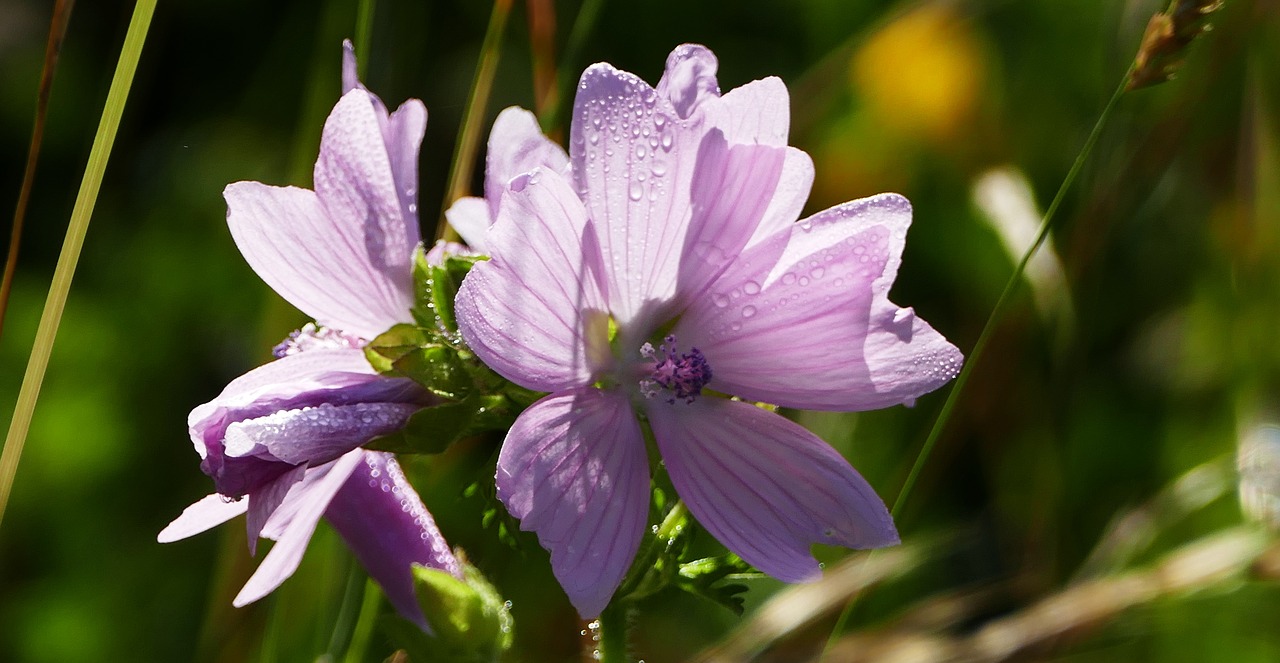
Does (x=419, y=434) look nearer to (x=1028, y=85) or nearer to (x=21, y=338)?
(x=21, y=338)

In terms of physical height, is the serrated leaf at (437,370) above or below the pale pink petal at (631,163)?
below

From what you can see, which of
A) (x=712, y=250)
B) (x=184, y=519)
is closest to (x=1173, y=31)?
(x=712, y=250)

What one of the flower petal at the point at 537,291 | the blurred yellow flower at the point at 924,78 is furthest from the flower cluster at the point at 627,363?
the blurred yellow flower at the point at 924,78

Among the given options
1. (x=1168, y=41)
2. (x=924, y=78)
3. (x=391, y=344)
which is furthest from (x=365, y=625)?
(x=924, y=78)

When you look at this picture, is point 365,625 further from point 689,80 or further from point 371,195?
point 689,80

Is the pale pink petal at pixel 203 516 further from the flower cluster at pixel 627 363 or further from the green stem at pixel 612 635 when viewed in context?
the green stem at pixel 612 635
